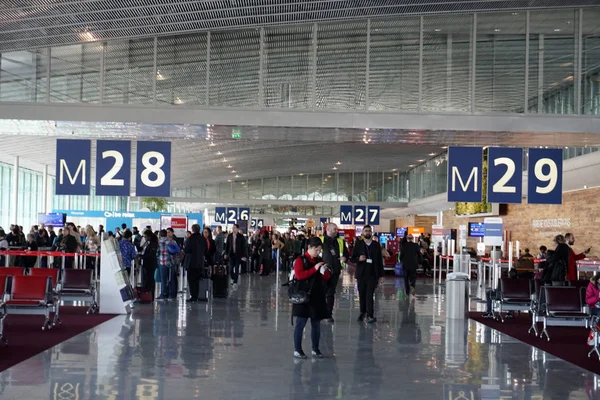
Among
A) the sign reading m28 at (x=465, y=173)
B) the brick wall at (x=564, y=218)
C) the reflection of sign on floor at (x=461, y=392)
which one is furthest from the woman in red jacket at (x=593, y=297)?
the brick wall at (x=564, y=218)

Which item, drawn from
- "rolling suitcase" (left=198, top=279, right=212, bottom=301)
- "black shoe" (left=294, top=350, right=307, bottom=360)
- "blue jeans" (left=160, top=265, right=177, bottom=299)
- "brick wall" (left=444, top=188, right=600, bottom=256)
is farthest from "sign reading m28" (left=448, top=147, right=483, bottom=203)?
"brick wall" (left=444, top=188, right=600, bottom=256)

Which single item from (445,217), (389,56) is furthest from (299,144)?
(389,56)

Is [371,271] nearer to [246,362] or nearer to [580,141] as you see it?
[246,362]

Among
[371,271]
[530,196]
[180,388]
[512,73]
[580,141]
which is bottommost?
[180,388]

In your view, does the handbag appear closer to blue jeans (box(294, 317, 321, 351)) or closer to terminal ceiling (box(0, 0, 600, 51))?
blue jeans (box(294, 317, 321, 351))

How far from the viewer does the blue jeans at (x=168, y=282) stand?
18000mm

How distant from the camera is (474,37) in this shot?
17656 mm

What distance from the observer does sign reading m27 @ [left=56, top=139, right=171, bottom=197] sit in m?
13.8

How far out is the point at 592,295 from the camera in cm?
1157

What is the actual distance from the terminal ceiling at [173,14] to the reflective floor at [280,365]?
21.3 ft

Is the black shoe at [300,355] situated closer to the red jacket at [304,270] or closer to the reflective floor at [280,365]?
the reflective floor at [280,365]

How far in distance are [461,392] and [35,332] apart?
266 inches

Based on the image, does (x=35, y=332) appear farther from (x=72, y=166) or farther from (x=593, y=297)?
(x=593, y=297)

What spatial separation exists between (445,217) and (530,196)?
29416 millimetres
